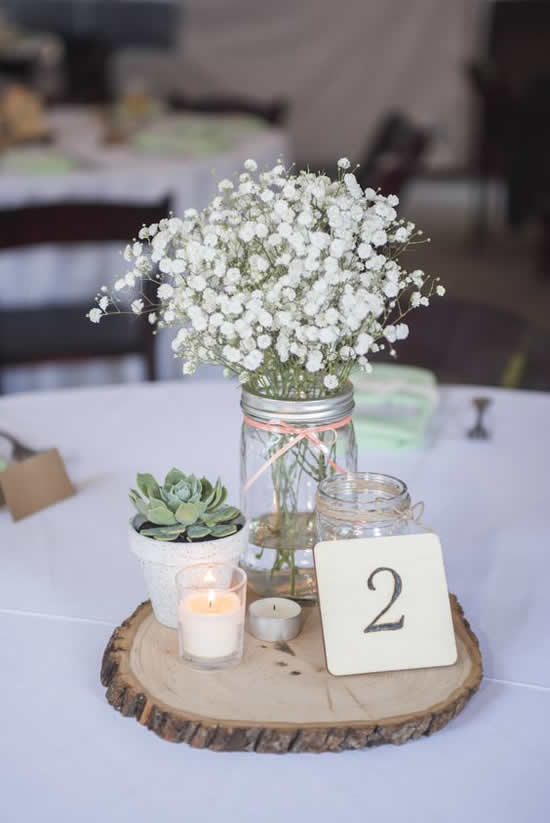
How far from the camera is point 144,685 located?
86cm

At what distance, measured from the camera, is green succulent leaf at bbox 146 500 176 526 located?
0.91 m

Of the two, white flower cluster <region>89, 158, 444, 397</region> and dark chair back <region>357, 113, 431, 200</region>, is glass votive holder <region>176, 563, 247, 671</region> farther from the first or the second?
dark chair back <region>357, 113, 431, 200</region>

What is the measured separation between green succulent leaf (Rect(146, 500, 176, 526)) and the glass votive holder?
6 centimetres

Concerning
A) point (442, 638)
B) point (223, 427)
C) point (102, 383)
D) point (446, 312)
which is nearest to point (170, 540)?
point (442, 638)

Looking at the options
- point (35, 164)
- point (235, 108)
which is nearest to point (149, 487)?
point (35, 164)

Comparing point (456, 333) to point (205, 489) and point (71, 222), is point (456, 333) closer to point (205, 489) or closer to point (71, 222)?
point (71, 222)

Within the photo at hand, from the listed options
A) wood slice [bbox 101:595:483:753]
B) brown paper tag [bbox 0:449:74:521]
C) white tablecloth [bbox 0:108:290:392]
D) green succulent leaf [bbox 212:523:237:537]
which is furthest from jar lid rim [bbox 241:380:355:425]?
white tablecloth [bbox 0:108:290:392]

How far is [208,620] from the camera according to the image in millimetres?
862

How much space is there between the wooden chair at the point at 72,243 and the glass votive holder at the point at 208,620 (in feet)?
5.57

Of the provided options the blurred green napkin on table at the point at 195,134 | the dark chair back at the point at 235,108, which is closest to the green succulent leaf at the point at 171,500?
the blurred green napkin on table at the point at 195,134

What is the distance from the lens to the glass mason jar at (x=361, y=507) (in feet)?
2.98

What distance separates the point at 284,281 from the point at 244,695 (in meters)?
0.35

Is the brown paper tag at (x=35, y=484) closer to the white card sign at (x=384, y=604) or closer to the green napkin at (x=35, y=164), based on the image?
the white card sign at (x=384, y=604)

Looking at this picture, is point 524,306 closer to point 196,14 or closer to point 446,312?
point 446,312
